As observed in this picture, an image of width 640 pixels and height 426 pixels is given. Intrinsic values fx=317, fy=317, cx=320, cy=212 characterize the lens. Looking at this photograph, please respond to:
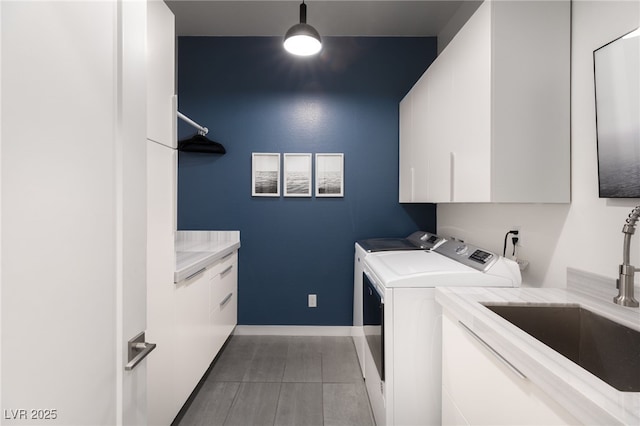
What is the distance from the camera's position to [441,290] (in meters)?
1.42

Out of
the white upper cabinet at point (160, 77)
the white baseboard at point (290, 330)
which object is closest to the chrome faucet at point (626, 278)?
the white upper cabinet at point (160, 77)

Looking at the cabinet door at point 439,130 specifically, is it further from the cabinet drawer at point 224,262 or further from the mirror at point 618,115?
the cabinet drawer at point 224,262

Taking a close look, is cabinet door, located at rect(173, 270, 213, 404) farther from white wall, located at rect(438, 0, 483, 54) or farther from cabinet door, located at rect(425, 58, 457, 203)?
white wall, located at rect(438, 0, 483, 54)

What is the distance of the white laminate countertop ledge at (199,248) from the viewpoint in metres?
1.76

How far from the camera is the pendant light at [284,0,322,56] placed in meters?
2.03

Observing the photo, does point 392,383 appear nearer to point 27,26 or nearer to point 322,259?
point 322,259

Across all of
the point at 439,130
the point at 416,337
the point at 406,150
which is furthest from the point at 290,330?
the point at 439,130

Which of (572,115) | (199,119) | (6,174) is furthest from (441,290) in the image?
(199,119)

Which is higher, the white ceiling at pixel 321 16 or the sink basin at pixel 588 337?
the white ceiling at pixel 321 16

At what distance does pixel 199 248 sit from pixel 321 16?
2.16m

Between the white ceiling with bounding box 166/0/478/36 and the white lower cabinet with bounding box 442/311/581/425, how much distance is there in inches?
93.0

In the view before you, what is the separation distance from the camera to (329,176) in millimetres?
2986

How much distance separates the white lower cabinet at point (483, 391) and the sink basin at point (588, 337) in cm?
21

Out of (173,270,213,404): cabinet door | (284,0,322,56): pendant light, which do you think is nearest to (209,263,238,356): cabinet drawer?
(173,270,213,404): cabinet door
